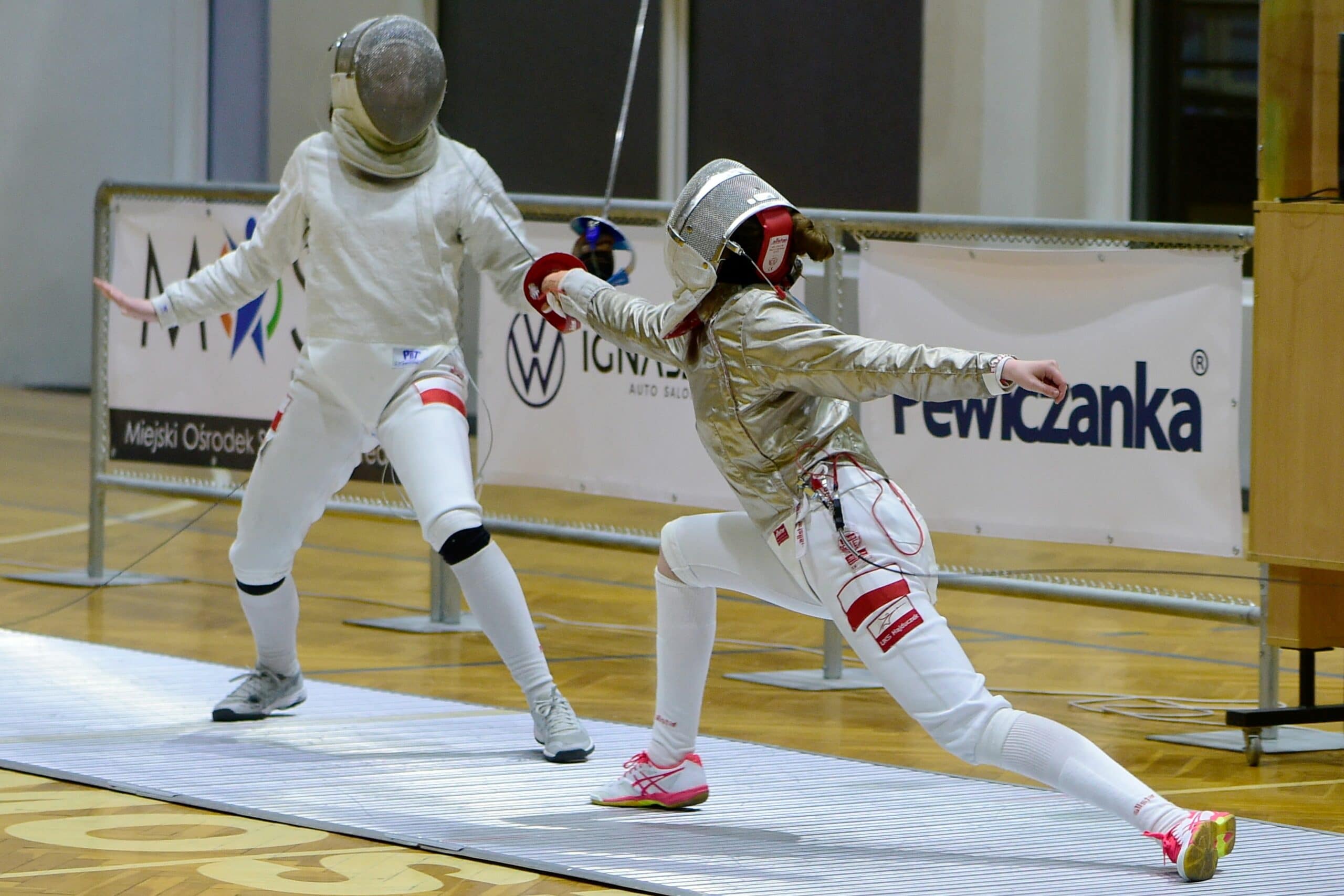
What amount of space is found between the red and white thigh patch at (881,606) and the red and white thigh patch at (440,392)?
1.27 meters

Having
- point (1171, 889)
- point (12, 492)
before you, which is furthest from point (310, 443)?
point (12, 492)

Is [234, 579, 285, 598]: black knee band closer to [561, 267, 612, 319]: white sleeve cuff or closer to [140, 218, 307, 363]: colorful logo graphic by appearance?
[561, 267, 612, 319]: white sleeve cuff

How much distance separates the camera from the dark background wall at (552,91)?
34.6 ft

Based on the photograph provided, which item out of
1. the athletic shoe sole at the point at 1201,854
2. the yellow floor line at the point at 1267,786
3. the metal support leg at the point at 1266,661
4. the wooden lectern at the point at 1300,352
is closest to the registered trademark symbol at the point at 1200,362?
the wooden lectern at the point at 1300,352

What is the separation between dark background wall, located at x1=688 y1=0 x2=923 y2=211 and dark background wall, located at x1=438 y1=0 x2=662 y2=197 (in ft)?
1.15

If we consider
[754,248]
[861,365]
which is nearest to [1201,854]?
[861,365]

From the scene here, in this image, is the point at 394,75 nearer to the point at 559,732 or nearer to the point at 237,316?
the point at 559,732

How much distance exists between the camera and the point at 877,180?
9.66 m

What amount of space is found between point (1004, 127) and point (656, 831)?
6.20 metres

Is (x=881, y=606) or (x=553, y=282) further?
(x=553, y=282)

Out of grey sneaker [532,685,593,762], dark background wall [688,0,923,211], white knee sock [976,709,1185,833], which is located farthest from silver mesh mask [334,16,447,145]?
dark background wall [688,0,923,211]

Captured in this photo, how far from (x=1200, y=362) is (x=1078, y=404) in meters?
0.30

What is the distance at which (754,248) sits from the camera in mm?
3367

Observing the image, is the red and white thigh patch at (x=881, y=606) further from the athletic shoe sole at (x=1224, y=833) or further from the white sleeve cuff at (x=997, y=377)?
the athletic shoe sole at (x=1224, y=833)
